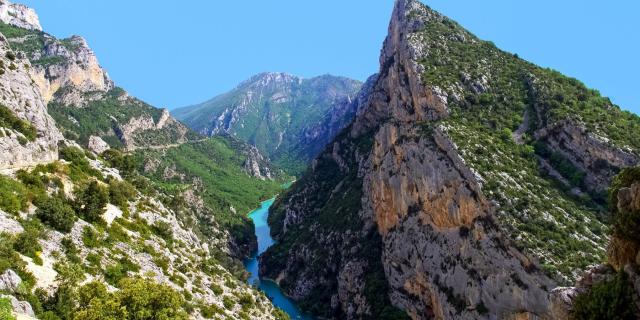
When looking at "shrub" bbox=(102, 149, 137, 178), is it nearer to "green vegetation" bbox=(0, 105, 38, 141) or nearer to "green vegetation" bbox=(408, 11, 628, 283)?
"green vegetation" bbox=(0, 105, 38, 141)

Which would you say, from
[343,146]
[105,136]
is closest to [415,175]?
[343,146]

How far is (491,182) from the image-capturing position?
64.1 meters

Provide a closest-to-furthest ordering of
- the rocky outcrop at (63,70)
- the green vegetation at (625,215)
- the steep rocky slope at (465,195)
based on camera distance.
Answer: the green vegetation at (625,215) < the steep rocky slope at (465,195) < the rocky outcrop at (63,70)

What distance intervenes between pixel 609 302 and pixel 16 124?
48.2 meters

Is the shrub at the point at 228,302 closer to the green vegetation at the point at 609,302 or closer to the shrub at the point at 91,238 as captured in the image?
the shrub at the point at 91,238

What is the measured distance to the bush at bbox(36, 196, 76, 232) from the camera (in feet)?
126

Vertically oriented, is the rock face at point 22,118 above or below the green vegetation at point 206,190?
below

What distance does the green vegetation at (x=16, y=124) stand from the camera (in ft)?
154

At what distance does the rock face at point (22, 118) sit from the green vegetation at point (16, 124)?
2.03 feet

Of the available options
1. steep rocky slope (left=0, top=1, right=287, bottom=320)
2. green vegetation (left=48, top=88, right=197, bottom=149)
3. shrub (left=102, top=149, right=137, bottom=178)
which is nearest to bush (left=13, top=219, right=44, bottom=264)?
steep rocky slope (left=0, top=1, right=287, bottom=320)

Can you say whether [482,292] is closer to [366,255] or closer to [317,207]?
[366,255]

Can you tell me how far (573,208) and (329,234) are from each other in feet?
176

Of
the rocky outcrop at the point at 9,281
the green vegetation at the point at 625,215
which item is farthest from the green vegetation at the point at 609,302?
the rocky outcrop at the point at 9,281

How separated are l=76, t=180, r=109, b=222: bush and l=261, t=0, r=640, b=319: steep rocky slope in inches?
1613
